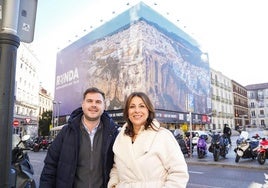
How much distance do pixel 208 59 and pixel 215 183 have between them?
46.0 m

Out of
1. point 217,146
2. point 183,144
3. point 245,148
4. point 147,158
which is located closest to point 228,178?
point 245,148

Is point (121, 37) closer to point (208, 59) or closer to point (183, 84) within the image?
point (183, 84)

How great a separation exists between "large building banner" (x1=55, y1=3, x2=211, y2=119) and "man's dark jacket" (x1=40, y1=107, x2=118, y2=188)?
2801 cm

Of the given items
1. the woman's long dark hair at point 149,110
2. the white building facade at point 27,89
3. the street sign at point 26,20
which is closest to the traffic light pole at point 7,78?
the street sign at point 26,20

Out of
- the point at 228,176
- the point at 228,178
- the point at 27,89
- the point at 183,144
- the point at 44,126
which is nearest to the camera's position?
A: the point at 228,178

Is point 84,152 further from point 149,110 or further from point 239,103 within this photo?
point 239,103

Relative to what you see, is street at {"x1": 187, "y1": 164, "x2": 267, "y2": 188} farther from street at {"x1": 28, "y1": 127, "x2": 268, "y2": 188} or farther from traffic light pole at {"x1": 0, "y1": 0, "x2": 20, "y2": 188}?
traffic light pole at {"x1": 0, "y1": 0, "x2": 20, "y2": 188}

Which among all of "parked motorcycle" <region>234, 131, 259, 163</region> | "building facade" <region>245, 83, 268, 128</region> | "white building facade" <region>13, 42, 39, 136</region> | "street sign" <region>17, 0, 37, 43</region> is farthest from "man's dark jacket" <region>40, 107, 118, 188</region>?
"building facade" <region>245, 83, 268, 128</region>

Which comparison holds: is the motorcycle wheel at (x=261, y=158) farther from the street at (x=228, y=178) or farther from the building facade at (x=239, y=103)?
the building facade at (x=239, y=103)

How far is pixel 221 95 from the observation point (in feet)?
201

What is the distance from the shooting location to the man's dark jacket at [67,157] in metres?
2.42

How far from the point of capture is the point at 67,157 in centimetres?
245

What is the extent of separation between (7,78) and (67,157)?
0.97 metres

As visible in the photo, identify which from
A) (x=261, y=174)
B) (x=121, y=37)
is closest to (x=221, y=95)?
(x=121, y=37)
